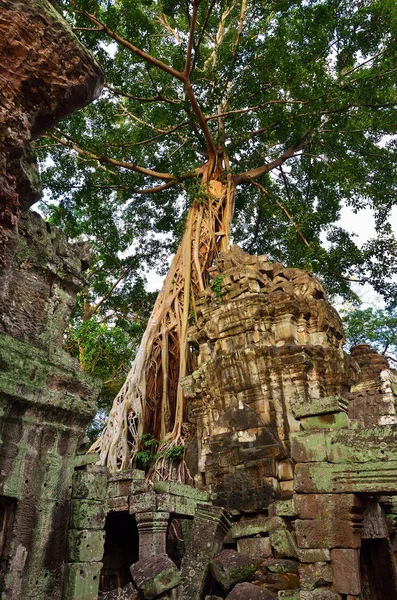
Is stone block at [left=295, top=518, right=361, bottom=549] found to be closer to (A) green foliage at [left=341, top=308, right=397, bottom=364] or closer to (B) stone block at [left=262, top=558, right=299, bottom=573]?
(B) stone block at [left=262, top=558, right=299, bottom=573]

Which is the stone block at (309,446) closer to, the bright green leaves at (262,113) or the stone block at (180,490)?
the stone block at (180,490)

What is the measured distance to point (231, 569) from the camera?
4.73 metres

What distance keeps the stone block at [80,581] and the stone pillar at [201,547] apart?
1.81 metres

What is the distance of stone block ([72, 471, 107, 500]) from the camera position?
306 cm

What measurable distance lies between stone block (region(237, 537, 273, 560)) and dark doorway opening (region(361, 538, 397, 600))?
3.48 feet

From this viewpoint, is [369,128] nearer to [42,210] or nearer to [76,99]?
[42,210]

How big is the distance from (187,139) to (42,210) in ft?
16.3

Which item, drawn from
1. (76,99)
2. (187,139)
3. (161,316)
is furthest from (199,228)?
(76,99)

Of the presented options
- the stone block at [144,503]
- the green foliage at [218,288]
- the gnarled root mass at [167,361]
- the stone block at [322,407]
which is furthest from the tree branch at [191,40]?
the stone block at [144,503]

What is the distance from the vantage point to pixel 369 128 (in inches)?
476

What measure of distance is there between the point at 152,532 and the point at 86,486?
3.37 metres

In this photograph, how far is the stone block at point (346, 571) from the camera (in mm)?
4090

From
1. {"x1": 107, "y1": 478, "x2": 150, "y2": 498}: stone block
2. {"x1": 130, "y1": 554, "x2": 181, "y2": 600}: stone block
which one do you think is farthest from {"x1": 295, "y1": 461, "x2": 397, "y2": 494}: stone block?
{"x1": 107, "y1": 478, "x2": 150, "y2": 498}: stone block

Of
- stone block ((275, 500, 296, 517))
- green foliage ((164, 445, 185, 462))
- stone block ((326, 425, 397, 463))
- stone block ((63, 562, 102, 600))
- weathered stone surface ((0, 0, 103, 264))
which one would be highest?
weathered stone surface ((0, 0, 103, 264))
